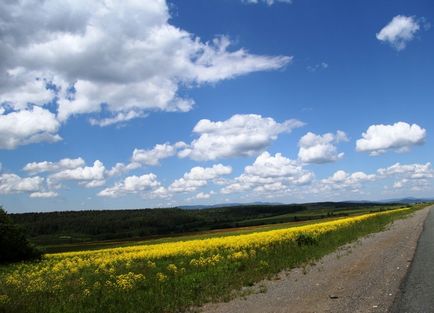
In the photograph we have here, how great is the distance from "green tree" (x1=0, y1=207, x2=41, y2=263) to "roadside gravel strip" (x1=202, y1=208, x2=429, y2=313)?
68.9 feet

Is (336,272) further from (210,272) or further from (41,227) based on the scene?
(41,227)

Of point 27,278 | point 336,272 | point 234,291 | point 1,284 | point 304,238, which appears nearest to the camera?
point 234,291

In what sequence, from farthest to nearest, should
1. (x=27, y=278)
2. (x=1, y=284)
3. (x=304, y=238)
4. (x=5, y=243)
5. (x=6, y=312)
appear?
(x=5, y=243) → (x=304, y=238) → (x=27, y=278) → (x=1, y=284) → (x=6, y=312)

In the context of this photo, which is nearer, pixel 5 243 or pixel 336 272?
pixel 336 272

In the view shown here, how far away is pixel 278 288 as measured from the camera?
49.6 ft

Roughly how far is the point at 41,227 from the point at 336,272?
153m

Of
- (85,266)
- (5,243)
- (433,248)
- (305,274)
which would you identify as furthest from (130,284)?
(5,243)

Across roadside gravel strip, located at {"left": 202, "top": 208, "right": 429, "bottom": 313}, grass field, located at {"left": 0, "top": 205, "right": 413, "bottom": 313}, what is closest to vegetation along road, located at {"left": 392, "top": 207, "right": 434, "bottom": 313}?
roadside gravel strip, located at {"left": 202, "top": 208, "right": 429, "bottom": 313}

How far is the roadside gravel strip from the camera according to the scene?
1170cm

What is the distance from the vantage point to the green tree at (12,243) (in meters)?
30.7

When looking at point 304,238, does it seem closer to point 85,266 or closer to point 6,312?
point 85,266

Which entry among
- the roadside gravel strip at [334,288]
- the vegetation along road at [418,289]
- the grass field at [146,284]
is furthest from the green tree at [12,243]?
the vegetation along road at [418,289]

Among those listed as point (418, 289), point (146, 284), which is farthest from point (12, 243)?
point (418, 289)

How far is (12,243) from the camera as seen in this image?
102 ft
